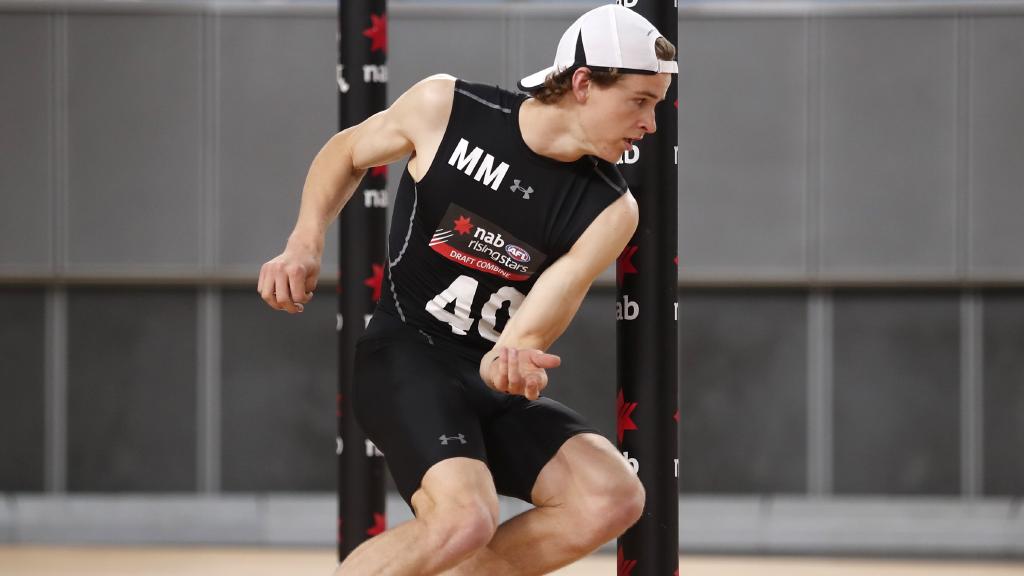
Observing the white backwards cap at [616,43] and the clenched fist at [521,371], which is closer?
the clenched fist at [521,371]

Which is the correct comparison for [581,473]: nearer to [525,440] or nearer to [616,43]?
[525,440]

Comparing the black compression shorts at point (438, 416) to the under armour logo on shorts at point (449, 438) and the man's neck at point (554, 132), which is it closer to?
the under armour logo on shorts at point (449, 438)

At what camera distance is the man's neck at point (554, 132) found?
289 centimetres

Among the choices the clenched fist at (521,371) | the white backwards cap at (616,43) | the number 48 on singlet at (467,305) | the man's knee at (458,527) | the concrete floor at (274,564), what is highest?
the white backwards cap at (616,43)

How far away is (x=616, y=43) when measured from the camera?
2744 mm

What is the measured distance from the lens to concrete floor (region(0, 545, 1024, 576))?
5.96 metres

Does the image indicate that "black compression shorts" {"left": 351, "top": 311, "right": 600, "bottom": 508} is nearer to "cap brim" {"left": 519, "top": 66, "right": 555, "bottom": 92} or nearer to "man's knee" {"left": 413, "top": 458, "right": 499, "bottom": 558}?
"man's knee" {"left": 413, "top": 458, "right": 499, "bottom": 558}

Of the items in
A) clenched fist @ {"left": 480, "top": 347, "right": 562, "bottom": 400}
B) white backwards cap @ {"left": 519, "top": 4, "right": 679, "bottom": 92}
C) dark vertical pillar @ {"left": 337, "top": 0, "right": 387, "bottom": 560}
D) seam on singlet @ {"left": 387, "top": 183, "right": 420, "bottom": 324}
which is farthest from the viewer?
dark vertical pillar @ {"left": 337, "top": 0, "right": 387, "bottom": 560}

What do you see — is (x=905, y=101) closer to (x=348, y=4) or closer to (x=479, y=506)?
(x=348, y=4)

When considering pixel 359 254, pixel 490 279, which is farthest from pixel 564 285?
pixel 359 254

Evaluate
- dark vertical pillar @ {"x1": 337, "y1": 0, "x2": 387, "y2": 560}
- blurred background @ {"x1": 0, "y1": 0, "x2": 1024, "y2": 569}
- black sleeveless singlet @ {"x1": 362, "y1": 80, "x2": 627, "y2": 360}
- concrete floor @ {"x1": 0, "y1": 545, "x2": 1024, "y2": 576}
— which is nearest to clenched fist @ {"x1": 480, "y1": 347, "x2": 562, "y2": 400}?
black sleeveless singlet @ {"x1": 362, "y1": 80, "x2": 627, "y2": 360}

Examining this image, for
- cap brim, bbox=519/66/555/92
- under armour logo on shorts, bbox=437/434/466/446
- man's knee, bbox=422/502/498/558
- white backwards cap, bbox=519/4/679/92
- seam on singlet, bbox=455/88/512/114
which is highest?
white backwards cap, bbox=519/4/679/92

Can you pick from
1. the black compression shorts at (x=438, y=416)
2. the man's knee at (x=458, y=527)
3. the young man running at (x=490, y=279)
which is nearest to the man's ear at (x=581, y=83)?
the young man running at (x=490, y=279)

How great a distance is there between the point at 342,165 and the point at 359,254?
870 millimetres
